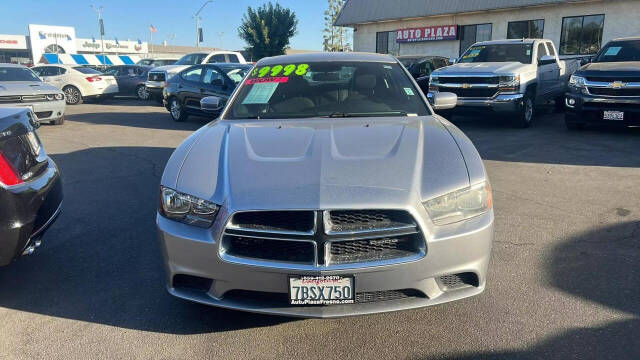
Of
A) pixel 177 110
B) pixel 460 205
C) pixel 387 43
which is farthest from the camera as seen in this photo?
pixel 387 43

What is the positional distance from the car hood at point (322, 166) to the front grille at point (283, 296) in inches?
19.4

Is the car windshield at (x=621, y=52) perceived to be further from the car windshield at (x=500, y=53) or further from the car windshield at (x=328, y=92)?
the car windshield at (x=328, y=92)

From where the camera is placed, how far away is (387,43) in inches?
1065

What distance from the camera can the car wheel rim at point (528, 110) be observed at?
10630 millimetres

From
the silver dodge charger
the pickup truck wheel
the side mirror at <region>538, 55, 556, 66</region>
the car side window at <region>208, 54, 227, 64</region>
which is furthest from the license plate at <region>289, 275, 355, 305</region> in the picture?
the car side window at <region>208, 54, 227, 64</region>

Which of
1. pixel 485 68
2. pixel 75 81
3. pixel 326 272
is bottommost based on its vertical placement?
pixel 326 272

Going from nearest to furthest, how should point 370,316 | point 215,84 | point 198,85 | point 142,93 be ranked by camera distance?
point 370,316 → point 215,84 → point 198,85 → point 142,93

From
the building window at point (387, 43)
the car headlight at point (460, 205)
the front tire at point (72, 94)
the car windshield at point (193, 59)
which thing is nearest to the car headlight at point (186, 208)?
the car headlight at point (460, 205)

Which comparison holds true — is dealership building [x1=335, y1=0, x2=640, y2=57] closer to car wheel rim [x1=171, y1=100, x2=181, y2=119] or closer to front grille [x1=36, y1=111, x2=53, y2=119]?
car wheel rim [x1=171, y1=100, x2=181, y2=119]

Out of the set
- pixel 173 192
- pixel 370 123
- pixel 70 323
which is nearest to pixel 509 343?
pixel 370 123

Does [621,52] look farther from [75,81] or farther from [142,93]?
[75,81]

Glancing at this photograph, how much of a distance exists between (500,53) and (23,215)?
11165 millimetres

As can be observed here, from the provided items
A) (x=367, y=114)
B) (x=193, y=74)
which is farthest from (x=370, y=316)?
(x=193, y=74)

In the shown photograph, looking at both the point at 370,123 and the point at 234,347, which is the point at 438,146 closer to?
the point at 370,123
